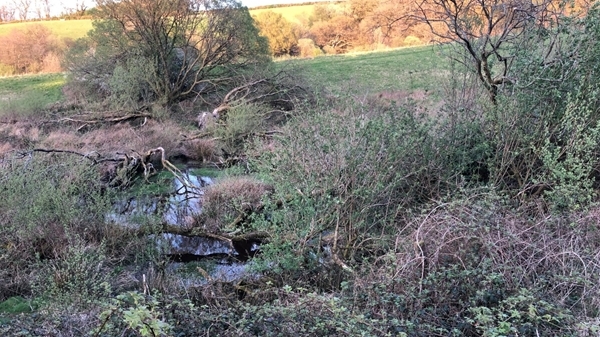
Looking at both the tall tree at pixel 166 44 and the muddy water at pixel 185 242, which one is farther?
the tall tree at pixel 166 44

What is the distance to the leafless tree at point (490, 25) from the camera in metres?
6.15

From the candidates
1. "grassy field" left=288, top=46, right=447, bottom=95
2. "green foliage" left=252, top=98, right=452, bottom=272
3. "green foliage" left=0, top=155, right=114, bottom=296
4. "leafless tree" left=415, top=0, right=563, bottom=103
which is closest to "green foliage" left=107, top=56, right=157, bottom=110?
"grassy field" left=288, top=46, right=447, bottom=95

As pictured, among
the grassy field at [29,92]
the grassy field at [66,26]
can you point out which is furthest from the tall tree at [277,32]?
the grassy field at [66,26]

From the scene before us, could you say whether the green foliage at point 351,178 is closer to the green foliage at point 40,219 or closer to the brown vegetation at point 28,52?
the green foliage at point 40,219

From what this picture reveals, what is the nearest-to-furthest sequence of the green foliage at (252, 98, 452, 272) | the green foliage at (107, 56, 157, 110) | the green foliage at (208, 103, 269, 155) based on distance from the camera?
the green foliage at (252, 98, 452, 272)
the green foliage at (208, 103, 269, 155)
the green foliage at (107, 56, 157, 110)

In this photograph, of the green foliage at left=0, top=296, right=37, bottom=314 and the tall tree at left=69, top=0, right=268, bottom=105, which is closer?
the green foliage at left=0, top=296, right=37, bottom=314

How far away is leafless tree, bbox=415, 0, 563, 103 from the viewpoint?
242 inches

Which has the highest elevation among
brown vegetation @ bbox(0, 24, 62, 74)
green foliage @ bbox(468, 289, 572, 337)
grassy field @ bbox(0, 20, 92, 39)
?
grassy field @ bbox(0, 20, 92, 39)

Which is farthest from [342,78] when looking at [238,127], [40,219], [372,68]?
[40,219]

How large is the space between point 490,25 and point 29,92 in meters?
19.8

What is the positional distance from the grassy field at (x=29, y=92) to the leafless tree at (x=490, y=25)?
15.6 metres

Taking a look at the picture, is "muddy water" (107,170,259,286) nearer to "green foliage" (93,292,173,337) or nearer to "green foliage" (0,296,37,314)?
"green foliage" (0,296,37,314)

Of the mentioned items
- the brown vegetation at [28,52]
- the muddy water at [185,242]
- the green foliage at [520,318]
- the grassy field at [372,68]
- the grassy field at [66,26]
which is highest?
the grassy field at [66,26]

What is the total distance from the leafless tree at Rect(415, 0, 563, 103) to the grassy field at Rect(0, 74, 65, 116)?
1562cm
